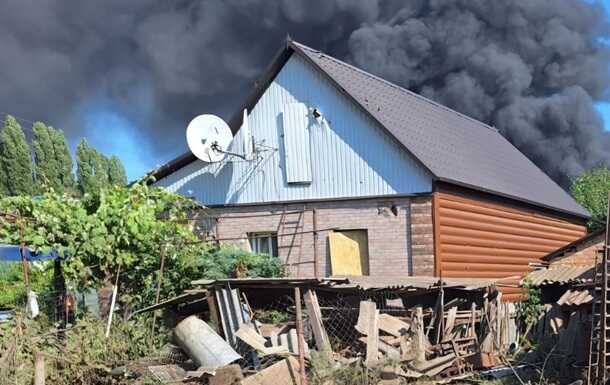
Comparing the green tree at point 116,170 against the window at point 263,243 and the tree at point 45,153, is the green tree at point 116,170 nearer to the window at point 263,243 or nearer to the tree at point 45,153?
the tree at point 45,153

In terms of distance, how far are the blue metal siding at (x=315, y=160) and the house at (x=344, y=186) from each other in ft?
0.09

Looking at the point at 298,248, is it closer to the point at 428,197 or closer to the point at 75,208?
the point at 428,197

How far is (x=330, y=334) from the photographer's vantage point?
10781 mm

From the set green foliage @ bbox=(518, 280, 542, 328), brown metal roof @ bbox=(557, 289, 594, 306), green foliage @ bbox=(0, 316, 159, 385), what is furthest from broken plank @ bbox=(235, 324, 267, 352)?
green foliage @ bbox=(518, 280, 542, 328)

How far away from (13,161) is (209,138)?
20606 mm

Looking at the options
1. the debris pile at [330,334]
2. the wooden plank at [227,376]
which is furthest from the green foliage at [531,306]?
the wooden plank at [227,376]

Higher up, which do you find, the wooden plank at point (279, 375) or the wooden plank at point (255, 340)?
the wooden plank at point (255, 340)

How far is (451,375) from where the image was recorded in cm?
1091

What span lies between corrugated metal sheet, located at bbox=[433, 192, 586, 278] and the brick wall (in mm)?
440

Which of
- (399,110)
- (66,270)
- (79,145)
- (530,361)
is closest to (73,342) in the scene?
(66,270)

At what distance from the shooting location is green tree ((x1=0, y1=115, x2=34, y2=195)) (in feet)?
112

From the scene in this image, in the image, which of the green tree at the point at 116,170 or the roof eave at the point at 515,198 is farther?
the green tree at the point at 116,170

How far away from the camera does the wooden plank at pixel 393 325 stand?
35.5 feet

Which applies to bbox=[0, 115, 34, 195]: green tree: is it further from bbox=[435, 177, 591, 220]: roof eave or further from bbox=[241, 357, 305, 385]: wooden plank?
bbox=[241, 357, 305, 385]: wooden plank
